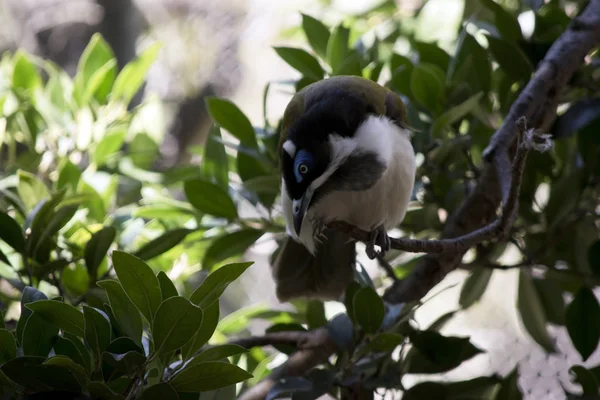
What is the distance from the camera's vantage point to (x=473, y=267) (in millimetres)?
1654

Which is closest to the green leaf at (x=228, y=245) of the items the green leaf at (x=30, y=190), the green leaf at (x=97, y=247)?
the green leaf at (x=97, y=247)

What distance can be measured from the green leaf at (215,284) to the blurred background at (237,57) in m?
0.76

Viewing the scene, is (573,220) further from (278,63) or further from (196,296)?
(278,63)

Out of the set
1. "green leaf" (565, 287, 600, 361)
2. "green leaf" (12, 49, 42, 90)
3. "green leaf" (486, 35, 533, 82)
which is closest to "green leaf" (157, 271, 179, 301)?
"green leaf" (565, 287, 600, 361)

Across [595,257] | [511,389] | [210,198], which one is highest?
[210,198]

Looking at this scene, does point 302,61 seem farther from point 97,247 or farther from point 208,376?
point 208,376

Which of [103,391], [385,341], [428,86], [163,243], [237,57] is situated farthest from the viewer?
[237,57]

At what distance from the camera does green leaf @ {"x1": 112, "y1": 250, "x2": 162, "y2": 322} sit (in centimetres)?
100

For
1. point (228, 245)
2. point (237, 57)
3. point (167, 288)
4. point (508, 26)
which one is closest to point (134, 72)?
point (228, 245)

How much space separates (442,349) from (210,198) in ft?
1.93

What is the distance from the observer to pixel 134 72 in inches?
80.0

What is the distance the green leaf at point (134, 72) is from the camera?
202cm

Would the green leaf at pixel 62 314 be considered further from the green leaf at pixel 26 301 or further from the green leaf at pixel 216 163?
the green leaf at pixel 216 163

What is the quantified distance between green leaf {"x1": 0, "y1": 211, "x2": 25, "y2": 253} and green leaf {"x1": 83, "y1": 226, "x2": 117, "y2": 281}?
0.42ft
